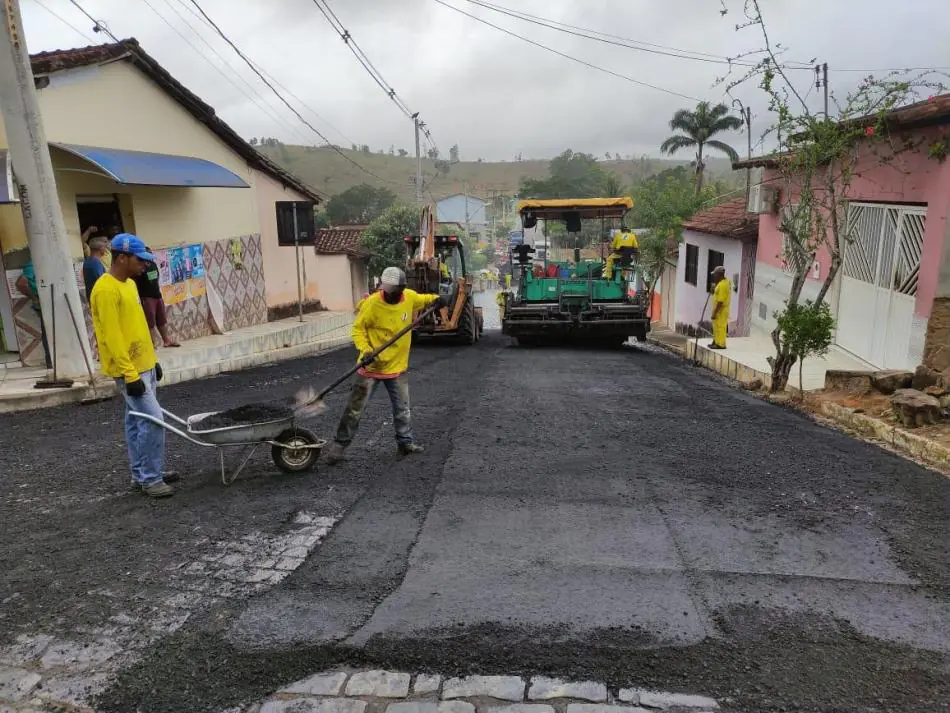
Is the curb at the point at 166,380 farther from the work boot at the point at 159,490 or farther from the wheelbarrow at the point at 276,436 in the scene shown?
the work boot at the point at 159,490

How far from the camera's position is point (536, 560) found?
3.71 meters

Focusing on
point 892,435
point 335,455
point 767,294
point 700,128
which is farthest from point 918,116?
point 700,128

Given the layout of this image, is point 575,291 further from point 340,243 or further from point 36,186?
point 340,243

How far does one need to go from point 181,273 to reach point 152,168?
2.62 metres

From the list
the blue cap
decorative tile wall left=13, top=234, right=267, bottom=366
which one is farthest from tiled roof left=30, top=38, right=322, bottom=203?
the blue cap

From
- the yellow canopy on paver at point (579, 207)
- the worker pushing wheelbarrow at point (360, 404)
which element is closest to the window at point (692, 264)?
the yellow canopy on paver at point (579, 207)

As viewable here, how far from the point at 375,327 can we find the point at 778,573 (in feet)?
11.1

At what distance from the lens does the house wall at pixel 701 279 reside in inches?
620

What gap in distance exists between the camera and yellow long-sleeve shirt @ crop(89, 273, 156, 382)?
4.43 metres

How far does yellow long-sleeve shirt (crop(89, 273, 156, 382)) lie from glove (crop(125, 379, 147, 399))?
29 millimetres

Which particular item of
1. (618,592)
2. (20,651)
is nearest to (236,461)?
(20,651)

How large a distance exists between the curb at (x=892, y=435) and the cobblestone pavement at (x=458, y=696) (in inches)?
161

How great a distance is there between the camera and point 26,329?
8922mm

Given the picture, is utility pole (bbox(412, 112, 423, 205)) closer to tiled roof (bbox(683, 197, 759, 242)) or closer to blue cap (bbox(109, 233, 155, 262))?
tiled roof (bbox(683, 197, 759, 242))
